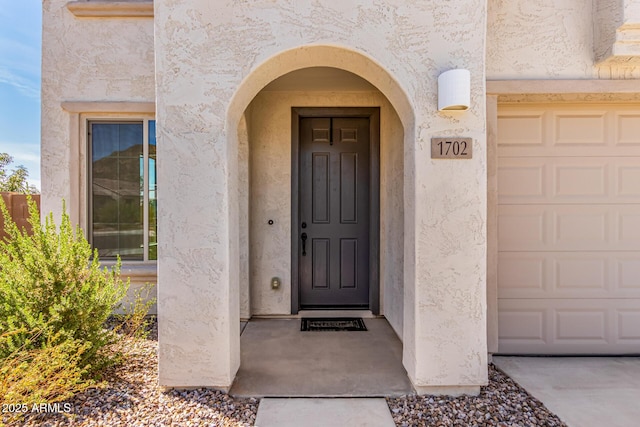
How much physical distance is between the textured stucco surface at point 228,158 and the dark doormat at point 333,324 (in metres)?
1.57

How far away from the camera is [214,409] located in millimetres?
2463

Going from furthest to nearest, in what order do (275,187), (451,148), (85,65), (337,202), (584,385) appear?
(337,202)
(275,187)
(85,65)
(584,385)
(451,148)

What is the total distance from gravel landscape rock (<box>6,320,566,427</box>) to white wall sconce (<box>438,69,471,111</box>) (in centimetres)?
238

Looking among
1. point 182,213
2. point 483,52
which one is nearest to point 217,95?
point 182,213

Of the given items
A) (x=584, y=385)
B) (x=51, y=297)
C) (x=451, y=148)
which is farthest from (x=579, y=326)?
(x=51, y=297)

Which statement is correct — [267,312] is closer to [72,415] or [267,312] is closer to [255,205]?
[255,205]

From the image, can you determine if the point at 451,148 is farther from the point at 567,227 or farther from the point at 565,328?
the point at 565,328

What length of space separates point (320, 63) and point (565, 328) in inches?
148

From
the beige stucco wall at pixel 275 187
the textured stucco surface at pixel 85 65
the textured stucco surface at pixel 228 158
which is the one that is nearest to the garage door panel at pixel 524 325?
the textured stucco surface at pixel 228 158

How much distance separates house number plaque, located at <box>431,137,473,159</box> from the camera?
2648 mm

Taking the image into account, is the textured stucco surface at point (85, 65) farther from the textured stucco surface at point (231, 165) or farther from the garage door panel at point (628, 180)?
the garage door panel at point (628, 180)

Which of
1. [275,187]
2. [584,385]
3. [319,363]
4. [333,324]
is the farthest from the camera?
[275,187]

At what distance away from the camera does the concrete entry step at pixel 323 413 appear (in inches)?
92.2

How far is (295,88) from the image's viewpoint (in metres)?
4.43
